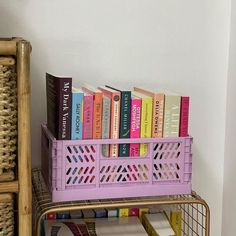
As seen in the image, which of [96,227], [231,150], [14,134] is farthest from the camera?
[231,150]

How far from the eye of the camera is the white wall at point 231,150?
1.49 m

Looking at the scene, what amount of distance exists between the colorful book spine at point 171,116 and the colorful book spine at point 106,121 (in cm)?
14

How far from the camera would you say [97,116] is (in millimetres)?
1154

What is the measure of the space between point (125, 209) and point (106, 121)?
1.02 feet

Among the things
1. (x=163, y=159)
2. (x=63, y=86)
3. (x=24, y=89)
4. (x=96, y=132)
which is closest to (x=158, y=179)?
(x=163, y=159)

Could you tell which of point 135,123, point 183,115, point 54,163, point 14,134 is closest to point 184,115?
point 183,115

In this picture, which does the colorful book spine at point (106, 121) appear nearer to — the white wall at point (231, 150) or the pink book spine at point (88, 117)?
the pink book spine at point (88, 117)

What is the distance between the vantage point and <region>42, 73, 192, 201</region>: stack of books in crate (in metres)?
1.13

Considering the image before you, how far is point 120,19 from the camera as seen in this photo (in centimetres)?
142

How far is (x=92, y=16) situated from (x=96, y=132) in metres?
0.41

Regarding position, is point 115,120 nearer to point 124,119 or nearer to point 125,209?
point 124,119

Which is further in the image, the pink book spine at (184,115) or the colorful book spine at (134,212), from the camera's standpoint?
the colorful book spine at (134,212)

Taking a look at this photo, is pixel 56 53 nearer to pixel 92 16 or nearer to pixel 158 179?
pixel 92 16

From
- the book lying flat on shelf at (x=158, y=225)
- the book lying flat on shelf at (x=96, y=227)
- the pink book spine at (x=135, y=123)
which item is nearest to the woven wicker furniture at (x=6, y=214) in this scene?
the book lying flat on shelf at (x=96, y=227)
